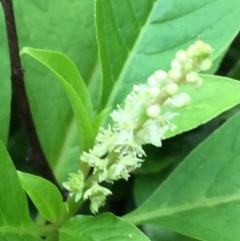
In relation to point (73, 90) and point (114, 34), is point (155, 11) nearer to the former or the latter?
point (114, 34)

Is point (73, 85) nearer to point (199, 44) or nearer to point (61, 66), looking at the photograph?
point (61, 66)

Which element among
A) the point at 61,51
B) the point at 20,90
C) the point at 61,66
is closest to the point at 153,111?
the point at 61,66

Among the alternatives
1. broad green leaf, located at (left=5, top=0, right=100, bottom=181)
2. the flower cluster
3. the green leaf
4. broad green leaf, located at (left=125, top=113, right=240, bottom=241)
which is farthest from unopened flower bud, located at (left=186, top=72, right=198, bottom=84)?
broad green leaf, located at (left=5, top=0, right=100, bottom=181)

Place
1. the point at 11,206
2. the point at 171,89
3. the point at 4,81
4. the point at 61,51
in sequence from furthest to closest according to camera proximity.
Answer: the point at 61,51 < the point at 4,81 < the point at 11,206 < the point at 171,89

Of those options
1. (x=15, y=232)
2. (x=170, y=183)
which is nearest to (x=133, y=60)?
(x=170, y=183)

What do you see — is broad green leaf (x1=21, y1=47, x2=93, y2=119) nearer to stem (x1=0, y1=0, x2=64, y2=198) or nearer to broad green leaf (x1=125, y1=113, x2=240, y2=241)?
stem (x1=0, y1=0, x2=64, y2=198)

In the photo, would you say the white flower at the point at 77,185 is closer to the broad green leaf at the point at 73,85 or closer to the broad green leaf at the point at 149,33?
the broad green leaf at the point at 73,85

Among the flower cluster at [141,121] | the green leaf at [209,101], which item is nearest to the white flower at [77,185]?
the flower cluster at [141,121]
